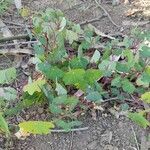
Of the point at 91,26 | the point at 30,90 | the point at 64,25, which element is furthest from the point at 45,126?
the point at 91,26

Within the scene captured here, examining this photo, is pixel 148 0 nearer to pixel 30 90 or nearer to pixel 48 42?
pixel 48 42

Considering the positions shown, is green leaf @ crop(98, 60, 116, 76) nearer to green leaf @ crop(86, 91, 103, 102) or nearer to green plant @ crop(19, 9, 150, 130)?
green plant @ crop(19, 9, 150, 130)

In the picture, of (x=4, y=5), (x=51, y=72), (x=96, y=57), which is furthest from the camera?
(x=4, y=5)

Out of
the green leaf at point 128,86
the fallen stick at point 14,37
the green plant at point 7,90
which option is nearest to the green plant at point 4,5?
the fallen stick at point 14,37

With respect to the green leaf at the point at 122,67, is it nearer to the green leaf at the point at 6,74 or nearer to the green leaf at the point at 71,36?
the green leaf at the point at 71,36

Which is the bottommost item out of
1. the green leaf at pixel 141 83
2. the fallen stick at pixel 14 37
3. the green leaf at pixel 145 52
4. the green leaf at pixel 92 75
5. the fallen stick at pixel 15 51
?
the fallen stick at pixel 15 51

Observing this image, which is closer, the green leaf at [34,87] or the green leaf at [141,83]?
the green leaf at [34,87]

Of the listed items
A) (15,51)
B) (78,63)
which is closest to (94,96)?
(78,63)

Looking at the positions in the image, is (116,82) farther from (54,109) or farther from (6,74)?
(6,74)
